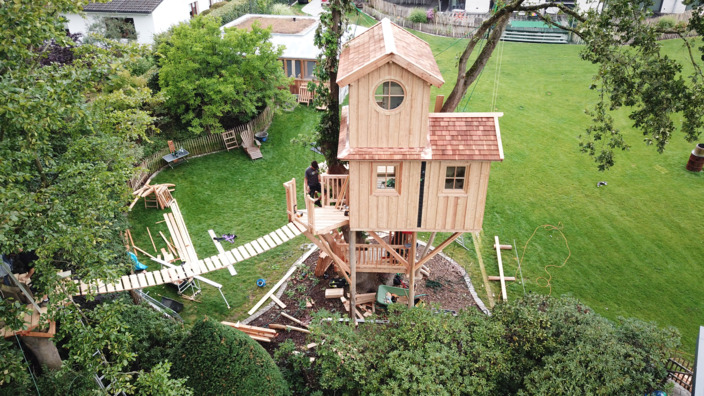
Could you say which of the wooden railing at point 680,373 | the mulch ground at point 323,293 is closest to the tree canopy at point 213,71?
the mulch ground at point 323,293

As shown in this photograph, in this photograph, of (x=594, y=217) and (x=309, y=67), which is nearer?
(x=594, y=217)

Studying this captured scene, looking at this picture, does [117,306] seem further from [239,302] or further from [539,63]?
[539,63]

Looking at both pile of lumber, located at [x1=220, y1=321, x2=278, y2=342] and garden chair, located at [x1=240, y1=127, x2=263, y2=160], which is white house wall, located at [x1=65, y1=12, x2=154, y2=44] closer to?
garden chair, located at [x1=240, y1=127, x2=263, y2=160]

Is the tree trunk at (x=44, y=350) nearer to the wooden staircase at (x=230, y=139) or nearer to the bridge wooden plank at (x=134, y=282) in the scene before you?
the bridge wooden plank at (x=134, y=282)

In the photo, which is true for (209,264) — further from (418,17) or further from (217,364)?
(418,17)

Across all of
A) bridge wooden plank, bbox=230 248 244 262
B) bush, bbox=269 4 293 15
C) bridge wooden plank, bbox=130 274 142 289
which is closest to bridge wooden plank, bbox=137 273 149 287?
bridge wooden plank, bbox=130 274 142 289

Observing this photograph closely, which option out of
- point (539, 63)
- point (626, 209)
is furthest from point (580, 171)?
point (539, 63)

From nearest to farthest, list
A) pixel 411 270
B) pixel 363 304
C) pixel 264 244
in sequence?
pixel 411 270
pixel 264 244
pixel 363 304

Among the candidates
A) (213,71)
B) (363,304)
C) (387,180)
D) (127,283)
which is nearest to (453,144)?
(387,180)
